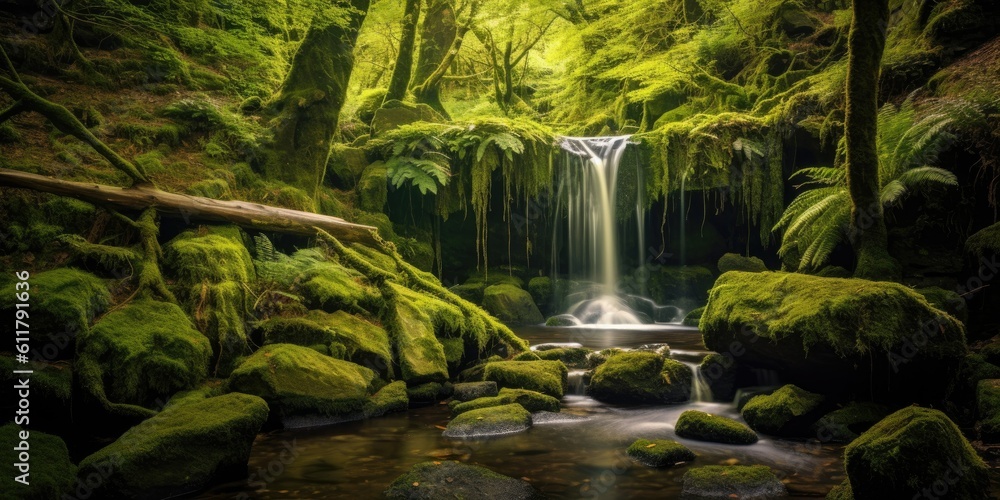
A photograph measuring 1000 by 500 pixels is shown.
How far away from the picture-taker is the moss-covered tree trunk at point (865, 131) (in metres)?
7.87

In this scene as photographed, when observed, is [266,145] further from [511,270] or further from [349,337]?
[511,270]

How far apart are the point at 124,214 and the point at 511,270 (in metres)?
8.93

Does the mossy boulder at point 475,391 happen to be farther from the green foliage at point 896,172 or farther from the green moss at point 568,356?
the green foliage at point 896,172

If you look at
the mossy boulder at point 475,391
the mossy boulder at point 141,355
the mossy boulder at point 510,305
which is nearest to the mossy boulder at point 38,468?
the mossy boulder at point 141,355

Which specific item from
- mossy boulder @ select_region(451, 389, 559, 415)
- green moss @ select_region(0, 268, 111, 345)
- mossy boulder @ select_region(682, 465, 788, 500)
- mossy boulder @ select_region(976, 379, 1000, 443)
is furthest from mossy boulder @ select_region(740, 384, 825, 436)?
green moss @ select_region(0, 268, 111, 345)

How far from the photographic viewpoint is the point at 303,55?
9.97 metres

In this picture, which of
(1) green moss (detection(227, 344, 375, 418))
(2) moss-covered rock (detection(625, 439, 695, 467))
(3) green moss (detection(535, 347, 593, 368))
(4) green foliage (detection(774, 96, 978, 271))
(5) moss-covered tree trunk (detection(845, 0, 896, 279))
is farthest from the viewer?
(3) green moss (detection(535, 347, 593, 368))

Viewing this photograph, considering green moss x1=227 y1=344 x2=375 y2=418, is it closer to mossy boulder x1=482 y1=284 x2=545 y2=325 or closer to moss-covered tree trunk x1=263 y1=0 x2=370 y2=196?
moss-covered tree trunk x1=263 y1=0 x2=370 y2=196

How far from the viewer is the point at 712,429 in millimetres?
5562

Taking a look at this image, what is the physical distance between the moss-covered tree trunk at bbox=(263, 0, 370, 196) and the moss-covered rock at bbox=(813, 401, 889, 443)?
769 cm

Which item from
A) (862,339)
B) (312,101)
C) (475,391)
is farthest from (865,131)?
(312,101)

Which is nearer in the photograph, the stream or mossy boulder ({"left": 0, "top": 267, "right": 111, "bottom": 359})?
the stream

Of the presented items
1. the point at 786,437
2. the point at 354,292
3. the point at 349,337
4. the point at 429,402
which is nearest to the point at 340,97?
the point at 354,292

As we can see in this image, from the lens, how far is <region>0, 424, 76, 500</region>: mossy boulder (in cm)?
340
